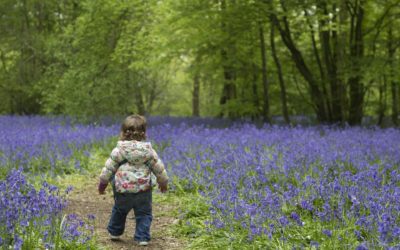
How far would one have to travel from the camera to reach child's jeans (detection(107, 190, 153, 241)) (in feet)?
16.3

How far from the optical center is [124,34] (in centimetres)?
1817

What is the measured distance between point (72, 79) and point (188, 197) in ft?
35.0

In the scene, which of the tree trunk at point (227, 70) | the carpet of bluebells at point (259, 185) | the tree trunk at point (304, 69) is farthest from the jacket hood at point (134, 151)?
the tree trunk at point (304, 69)

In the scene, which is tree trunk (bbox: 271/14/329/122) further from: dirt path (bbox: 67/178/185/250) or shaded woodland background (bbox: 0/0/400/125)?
dirt path (bbox: 67/178/185/250)

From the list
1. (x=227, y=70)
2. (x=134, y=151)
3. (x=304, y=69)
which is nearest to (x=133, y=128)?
(x=134, y=151)

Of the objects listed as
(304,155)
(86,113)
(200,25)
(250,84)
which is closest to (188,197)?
(304,155)

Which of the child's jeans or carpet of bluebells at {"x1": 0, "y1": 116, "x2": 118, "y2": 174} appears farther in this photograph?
carpet of bluebells at {"x1": 0, "y1": 116, "x2": 118, "y2": 174}

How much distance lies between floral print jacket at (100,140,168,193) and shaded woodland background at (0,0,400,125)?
828 cm

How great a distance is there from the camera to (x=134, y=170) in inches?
193

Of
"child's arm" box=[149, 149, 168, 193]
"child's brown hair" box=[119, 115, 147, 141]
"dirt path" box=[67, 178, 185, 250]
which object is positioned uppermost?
"child's brown hair" box=[119, 115, 147, 141]

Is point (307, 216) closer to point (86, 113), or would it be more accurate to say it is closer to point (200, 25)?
point (200, 25)

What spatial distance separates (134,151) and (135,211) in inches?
26.0

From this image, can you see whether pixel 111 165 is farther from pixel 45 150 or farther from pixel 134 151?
pixel 45 150

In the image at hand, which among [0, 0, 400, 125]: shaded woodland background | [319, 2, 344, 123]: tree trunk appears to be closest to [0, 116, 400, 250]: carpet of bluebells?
[0, 0, 400, 125]: shaded woodland background
